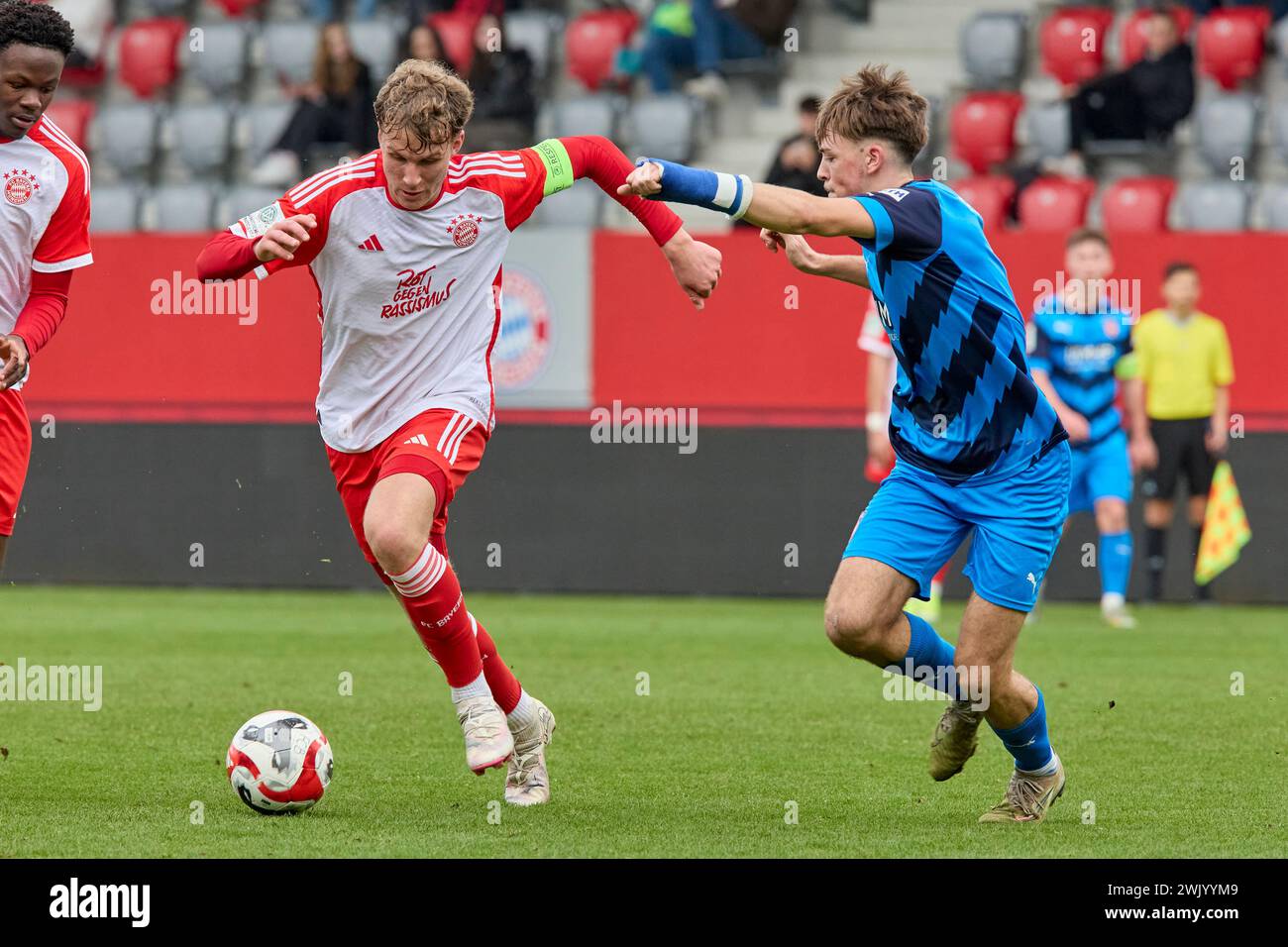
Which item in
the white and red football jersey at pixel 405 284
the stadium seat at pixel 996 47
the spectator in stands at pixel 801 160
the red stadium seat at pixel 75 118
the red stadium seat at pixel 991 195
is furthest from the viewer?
the red stadium seat at pixel 75 118

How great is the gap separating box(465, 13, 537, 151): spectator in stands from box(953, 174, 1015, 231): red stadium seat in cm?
351

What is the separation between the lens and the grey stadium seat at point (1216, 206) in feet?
50.9

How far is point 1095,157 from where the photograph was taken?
54.5ft

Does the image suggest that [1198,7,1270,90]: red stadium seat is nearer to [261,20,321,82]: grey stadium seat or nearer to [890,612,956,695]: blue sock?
[261,20,321,82]: grey stadium seat

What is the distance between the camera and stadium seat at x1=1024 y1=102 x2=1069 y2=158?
1675 centimetres

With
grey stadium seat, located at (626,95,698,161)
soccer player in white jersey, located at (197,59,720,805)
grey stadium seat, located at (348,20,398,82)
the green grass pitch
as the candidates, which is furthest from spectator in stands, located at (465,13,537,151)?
soccer player in white jersey, located at (197,59,720,805)

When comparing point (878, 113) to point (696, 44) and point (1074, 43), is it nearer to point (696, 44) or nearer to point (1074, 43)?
point (1074, 43)

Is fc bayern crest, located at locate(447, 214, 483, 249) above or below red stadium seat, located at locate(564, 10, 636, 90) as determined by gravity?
below

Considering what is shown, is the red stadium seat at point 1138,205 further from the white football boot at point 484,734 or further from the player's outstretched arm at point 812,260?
the white football boot at point 484,734

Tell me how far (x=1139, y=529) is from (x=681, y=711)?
6.20 metres

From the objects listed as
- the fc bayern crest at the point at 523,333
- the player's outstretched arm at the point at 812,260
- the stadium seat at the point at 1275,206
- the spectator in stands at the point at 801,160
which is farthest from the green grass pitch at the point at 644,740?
the stadium seat at the point at 1275,206

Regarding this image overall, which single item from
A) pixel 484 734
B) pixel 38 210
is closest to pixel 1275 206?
pixel 484 734

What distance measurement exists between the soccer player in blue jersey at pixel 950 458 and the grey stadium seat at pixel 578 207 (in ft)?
35.5

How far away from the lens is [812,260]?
573 cm
